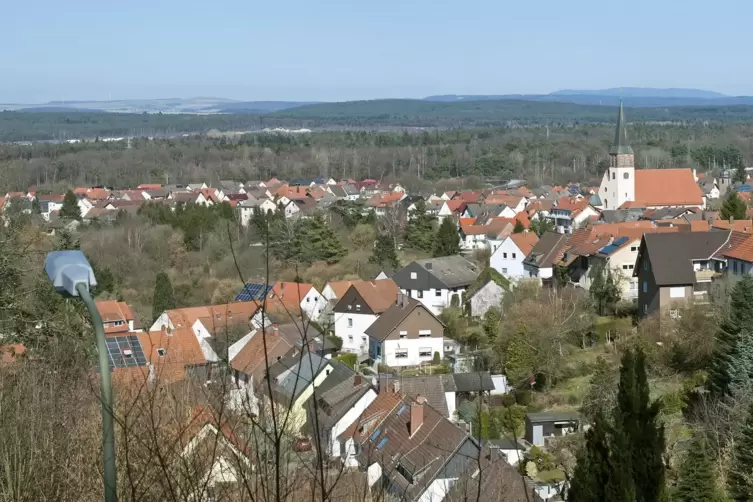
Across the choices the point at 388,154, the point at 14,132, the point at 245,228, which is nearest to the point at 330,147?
the point at 388,154

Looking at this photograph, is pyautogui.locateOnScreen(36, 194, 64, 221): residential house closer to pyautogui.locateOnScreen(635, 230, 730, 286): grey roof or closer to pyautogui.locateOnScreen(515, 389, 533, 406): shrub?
pyautogui.locateOnScreen(635, 230, 730, 286): grey roof

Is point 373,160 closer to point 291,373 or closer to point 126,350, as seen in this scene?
point 291,373

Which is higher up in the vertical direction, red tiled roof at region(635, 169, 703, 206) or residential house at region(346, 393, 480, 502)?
residential house at region(346, 393, 480, 502)

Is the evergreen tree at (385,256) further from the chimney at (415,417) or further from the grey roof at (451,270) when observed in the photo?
the chimney at (415,417)

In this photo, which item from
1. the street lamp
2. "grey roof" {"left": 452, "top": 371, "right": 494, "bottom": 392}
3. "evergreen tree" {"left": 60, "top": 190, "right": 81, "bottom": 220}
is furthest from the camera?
"evergreen tree" {"left": 60, "top": 190, "right": 81, "bottom": 220}

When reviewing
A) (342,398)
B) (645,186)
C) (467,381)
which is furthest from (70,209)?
(342,398)

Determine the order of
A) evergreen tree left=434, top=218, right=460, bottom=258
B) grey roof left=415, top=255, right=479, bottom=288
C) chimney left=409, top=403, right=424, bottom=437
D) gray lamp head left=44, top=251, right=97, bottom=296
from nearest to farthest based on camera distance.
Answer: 1. gray lamp head left=44, top=251, right=97, bottom=296
2. chimney left=409, top=403, right=424, bottom=437
3. grey roof left=415, top=255, right=479, bottom=288
4. evergreen tree left=434, top=218, right=460, bottom=258

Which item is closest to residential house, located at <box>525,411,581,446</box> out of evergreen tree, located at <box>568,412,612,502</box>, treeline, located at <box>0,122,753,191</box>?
evergreen tree, located at <box>568,412,612,502</box>
